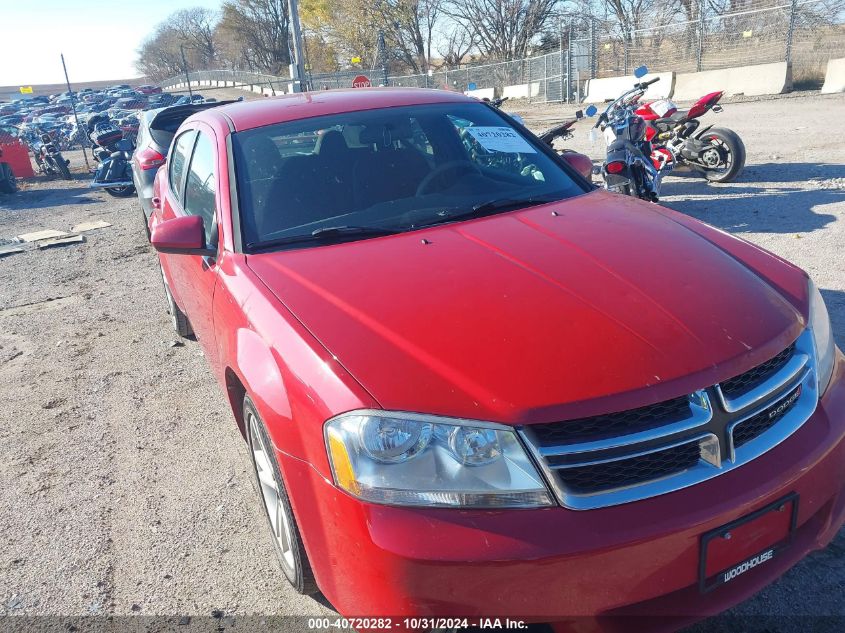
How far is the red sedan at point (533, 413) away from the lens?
1.66m

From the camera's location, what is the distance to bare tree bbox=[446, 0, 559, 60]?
113 ft

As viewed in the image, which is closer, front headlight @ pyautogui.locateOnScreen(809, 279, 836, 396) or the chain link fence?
front headlight @ pyautogui.locateOnScreen(809, 279, 836, 396)

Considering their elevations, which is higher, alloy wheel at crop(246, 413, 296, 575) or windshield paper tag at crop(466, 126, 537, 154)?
windshield paper tag at crop(466, 126, 537, 154)

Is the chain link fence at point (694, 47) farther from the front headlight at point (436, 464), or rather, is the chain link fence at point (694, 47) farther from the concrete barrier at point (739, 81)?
the front headlight at point (436, 464)

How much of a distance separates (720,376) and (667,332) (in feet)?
0.64

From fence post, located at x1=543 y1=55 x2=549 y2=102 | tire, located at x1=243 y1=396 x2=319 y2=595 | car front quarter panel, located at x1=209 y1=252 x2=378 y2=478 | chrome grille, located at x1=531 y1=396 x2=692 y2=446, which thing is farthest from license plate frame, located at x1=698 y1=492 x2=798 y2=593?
fence post, located at x1=543 y1=55 x2=549 y2=102

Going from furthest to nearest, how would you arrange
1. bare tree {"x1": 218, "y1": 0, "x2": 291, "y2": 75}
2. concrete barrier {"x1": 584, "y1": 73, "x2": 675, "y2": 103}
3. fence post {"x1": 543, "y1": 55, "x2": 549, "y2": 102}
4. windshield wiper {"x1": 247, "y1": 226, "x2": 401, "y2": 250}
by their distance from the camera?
bare tree {"x1": 218, "y1": 0, "x2": 291, "y2": 75} → fence post {"x1": 543, "y1": 55, "x2": 549, "y2": 102} → concrete barrier {"x1": 584, "y1": 73, "x2": 675, "y2": 103} → windshield wiper {"x1": 247, "y1": 226, "x2": 401, "y2": 250}

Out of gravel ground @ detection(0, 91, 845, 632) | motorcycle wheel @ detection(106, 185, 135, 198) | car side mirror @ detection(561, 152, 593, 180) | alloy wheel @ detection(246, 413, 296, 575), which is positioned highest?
car side mirror @ detection(561, 152, 593, 180)

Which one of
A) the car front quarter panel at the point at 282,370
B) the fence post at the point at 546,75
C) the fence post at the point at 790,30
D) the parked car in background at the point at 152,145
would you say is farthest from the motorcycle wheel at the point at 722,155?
the fence post at the point at 546,75

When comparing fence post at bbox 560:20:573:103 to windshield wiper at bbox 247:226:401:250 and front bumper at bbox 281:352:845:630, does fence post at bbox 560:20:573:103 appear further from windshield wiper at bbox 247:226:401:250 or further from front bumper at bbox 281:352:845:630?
front bumper at bbox 281:352:845:630

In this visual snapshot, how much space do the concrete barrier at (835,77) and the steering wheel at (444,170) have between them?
16062 mm

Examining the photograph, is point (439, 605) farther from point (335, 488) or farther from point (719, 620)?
point (719, 620)

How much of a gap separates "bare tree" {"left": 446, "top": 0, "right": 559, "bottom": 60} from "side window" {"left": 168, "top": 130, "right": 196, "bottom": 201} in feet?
112

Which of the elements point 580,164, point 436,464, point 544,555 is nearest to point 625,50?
point 580,164
